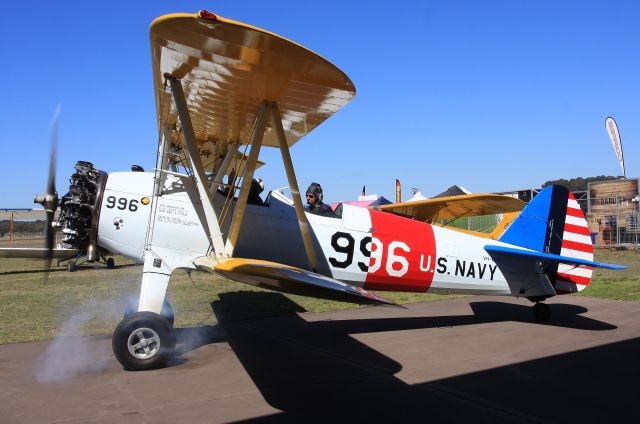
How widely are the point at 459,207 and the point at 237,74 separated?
8.40m

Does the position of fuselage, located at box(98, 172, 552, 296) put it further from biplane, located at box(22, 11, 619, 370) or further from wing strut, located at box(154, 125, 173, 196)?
wing strut, located at box(154, 125, 173, 196)

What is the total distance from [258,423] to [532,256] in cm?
544

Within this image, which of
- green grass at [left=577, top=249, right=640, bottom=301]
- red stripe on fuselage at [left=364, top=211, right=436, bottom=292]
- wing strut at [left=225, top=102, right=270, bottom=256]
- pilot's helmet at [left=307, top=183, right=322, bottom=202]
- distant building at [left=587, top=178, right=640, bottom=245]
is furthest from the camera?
distant building at [left=587, top=178, right=640, bottom=245]

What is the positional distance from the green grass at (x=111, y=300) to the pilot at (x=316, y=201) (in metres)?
2.70

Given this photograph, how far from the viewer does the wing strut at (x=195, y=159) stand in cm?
518

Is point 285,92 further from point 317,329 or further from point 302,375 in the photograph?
point 317,329

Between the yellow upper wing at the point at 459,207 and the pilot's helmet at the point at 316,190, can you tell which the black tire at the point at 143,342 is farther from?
the yellow upper wing at the point at 459,207

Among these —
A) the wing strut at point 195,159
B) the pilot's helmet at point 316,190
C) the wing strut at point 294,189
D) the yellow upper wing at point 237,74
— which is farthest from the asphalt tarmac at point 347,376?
the yellow upper wing at point 237,74

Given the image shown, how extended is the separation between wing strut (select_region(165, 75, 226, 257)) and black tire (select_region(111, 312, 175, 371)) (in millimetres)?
1000

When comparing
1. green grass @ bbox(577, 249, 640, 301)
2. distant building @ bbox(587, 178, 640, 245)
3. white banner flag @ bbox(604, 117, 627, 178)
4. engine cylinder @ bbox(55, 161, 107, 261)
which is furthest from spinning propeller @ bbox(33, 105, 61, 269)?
white banner flag @ bbox(604, 117, 627, 178)

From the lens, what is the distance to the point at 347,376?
507 centimetres

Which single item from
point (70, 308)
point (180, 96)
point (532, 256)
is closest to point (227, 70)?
point (180, 96)

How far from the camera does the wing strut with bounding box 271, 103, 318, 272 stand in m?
5.49

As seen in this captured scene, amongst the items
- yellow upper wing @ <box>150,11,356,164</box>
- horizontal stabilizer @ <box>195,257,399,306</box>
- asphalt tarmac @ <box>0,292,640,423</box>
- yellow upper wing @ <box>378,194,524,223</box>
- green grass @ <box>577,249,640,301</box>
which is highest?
yellow upper wing @ <box>150,11,356,164</box>
